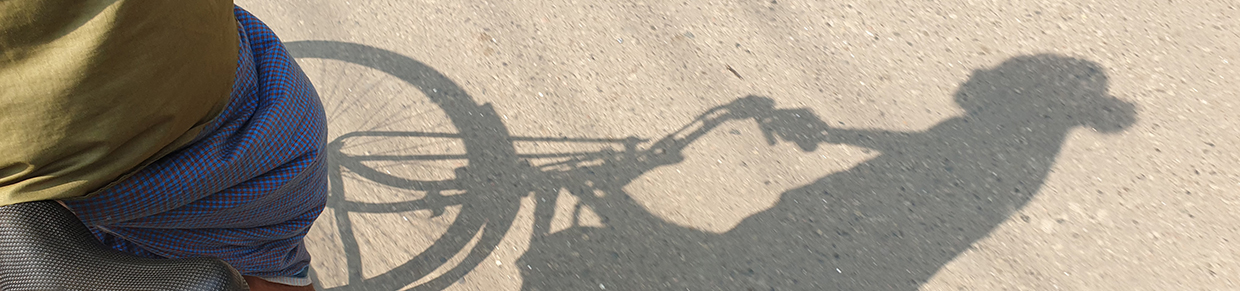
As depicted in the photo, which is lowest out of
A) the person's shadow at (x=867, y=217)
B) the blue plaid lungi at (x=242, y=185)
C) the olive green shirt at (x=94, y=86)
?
the person's shadow at (x=867, y=217)

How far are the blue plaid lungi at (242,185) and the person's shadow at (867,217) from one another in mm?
1095

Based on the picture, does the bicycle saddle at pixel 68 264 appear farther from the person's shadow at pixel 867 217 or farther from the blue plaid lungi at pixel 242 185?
the person's shadow at pixel 867 217

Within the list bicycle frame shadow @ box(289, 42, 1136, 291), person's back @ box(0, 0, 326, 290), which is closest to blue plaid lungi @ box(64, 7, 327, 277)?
person's back @ box(0, 0, 326, 290)

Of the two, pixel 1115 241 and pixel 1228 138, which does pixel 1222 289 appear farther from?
pixel 1228 138

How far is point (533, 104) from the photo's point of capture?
10.4 feet

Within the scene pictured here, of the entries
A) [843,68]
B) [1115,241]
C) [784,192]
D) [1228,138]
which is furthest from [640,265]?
[1228,138]

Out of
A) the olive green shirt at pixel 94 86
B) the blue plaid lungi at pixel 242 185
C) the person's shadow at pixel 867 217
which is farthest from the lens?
the person's shadow at pixel 867 217

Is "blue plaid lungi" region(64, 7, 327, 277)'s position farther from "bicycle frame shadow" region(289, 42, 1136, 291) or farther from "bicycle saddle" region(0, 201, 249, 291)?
"bicycle frame shadow" region(289, 42, 1136, 291)

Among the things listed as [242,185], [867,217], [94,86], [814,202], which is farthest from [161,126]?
[867,217]

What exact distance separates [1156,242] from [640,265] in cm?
193

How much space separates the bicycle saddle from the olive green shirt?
5 centimetres

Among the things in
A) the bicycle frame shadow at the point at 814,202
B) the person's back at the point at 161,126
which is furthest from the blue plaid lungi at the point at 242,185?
the bicycle frame shadow at the point at 814,202

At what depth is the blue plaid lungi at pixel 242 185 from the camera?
1413 mm

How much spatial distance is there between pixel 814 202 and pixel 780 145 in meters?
0.29
